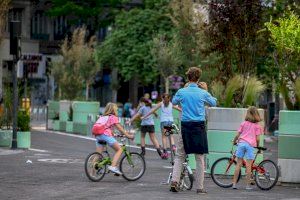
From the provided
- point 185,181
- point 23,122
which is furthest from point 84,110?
point 185,181

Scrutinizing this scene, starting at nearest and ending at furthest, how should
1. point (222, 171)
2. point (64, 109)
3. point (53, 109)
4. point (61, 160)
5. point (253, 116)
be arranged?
point (253, 116)
point (222, 171)
point (61, 160)
point (64, 109)
point (53, 109)

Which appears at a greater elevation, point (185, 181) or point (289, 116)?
point (289, 116)

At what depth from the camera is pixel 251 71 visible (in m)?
22.0

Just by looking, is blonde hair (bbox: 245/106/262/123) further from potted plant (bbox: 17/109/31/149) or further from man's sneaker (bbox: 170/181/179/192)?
potted plant (bbox: 17/109/31/149)

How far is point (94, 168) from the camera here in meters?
18.1

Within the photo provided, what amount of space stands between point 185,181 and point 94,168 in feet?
7.01

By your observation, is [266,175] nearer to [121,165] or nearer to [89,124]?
[121,165]

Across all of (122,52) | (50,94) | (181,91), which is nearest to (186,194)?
(181,91)

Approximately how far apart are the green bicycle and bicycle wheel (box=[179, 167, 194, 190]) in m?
2.01

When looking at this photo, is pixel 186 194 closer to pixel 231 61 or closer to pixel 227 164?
pixel 227 164

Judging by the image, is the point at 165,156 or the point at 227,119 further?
the point at 165,156

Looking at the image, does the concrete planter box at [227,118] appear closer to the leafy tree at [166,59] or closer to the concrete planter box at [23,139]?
the concrete planter box at [23,139]

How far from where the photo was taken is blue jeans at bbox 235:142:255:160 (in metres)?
17.2

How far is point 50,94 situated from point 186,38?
2893cm
